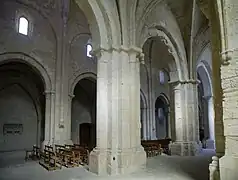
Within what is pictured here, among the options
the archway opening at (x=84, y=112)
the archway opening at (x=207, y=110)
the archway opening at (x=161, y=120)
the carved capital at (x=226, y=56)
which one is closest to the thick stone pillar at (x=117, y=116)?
the carved capital at (x=226, y=56)

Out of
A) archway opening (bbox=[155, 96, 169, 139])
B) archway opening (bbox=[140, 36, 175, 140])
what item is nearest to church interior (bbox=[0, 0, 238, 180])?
archway opening (bbox=[140, 36, 175, 140])

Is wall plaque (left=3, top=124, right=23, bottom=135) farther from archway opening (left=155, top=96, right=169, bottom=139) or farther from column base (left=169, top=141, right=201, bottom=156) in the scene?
archway opening (left=155, top=96, right=169, bottom=139)

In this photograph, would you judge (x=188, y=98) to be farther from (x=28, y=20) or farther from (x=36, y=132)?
(x=36, y=132)

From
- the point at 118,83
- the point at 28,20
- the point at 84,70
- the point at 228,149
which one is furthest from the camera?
the point at 84,70

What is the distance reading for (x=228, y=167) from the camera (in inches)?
214

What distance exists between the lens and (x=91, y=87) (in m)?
23.1

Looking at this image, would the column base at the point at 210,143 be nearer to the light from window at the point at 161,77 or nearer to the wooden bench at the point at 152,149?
the wooden bench at the point at 152,149

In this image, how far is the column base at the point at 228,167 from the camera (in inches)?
209

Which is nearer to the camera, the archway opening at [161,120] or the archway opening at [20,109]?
the archway opening at [20,109]

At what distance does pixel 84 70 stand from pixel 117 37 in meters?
8.90

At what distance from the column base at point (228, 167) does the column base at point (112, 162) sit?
13.1ft

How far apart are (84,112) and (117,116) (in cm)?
1452

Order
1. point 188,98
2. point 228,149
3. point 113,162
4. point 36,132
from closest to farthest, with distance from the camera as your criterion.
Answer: point 228,149 < point 113,162 < point 188,98 < point 36,132

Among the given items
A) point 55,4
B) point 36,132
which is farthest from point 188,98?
point 36,132
